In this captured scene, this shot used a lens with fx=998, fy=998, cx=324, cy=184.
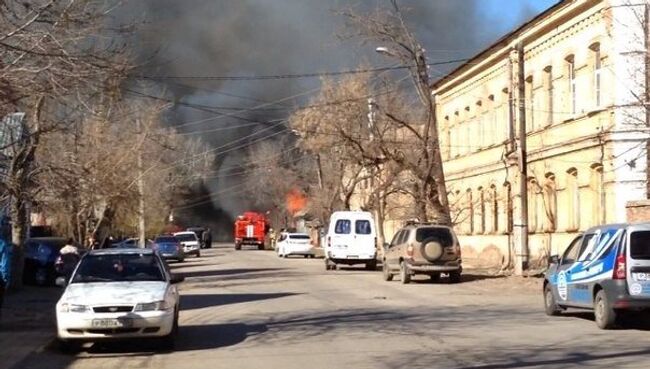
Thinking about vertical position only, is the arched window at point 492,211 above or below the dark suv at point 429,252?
above

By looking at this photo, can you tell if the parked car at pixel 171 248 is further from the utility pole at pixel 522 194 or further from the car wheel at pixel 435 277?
the utility pole at pixel 522 194

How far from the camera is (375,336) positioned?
15961mm

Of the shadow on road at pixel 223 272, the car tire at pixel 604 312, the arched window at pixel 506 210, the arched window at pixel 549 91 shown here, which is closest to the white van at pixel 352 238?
the shadow on road at pixel 223 272

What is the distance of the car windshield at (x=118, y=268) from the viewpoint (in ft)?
50.6

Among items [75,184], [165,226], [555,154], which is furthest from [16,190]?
[165,226]

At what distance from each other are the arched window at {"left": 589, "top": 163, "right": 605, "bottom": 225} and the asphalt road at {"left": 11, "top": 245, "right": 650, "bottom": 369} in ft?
19.9

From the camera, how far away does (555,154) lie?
35.3 m

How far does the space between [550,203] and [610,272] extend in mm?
20243

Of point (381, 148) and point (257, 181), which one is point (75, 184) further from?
point (257, 181)

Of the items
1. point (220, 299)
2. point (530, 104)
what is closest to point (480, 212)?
point (530, 104)

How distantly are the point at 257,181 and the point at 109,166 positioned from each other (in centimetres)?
5976

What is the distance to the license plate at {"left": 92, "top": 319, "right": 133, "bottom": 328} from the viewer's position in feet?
46.5

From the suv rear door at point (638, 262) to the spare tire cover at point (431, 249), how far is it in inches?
535

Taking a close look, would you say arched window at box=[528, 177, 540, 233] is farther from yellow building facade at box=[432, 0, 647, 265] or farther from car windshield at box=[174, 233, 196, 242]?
car windshield at box=[174, 233, 196, 242]
